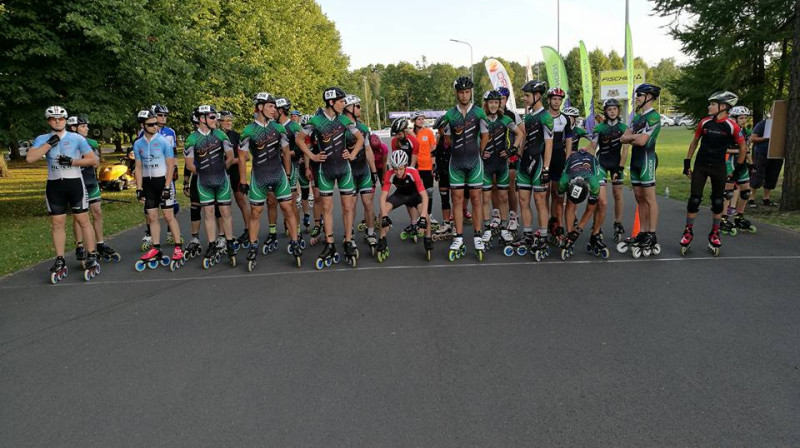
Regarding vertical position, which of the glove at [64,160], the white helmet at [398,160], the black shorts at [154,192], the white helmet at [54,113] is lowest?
the black shorts at [154,192]

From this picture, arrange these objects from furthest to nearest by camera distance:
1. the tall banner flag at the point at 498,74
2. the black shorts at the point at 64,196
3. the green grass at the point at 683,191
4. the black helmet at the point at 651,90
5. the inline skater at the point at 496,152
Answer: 1. the tall banner flag at the point at 498,74
2. the green grass at the point at 683,191
3. the inline skater at the point at 496,152
4. the black shorts at the point at 64,196
5. the black helmet at the point at 651,90

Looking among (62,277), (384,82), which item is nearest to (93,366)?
(62,277)

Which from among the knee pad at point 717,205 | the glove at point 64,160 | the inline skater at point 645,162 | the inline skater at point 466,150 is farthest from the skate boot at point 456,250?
the glove at point 64,160

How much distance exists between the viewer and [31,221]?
1291 cm

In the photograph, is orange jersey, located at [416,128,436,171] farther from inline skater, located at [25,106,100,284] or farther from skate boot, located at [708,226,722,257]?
inline skater, located at [25,106,100,284]

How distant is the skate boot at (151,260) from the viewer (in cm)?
783

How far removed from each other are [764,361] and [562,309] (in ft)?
6.02

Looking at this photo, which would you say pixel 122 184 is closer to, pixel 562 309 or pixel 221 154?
pixel 221 154

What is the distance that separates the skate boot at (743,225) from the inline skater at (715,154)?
1.84 m

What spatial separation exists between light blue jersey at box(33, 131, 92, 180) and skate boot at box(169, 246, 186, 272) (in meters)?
1.77

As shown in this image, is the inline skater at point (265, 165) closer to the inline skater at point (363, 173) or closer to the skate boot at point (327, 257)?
the skate boot at point (327, 257)

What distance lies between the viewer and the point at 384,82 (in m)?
156

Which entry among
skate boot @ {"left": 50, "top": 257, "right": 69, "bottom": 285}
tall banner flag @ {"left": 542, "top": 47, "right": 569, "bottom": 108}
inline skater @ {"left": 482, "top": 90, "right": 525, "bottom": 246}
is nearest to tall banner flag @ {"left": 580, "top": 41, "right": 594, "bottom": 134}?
tall banner flag @ {"left": 542, "top": 47, "right": 569, "bottom": 108}

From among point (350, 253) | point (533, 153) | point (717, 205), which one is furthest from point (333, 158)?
point (717, 205)
